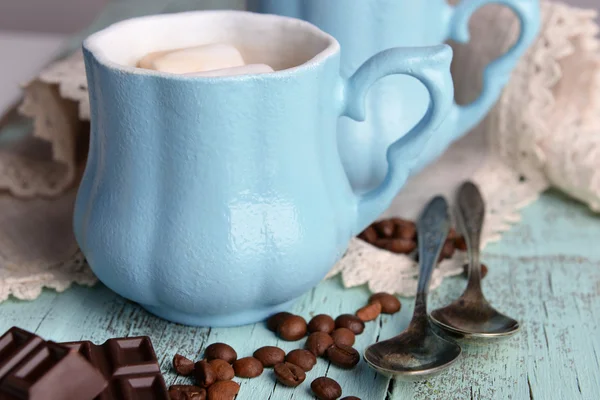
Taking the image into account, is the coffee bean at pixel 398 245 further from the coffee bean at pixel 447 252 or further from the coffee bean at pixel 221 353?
the coffee bean at pixel 221 353

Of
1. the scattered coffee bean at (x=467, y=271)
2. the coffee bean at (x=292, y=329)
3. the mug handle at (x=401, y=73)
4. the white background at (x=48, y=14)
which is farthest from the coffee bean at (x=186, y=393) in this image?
the white background at (x=48, y=14)

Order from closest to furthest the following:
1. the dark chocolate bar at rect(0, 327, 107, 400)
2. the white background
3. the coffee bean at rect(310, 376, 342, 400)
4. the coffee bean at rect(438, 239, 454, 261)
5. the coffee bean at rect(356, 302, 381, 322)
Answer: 1. the dark chocolate bar at rect(0, 327, 107, 400)
2. the coffee bean at rect(310, 376, 342, 400)
3. the coffee bean at rect(356, 302, 381, 322)
4. the coffee bean at rect(438, 239, 454, 261)
5. the white background

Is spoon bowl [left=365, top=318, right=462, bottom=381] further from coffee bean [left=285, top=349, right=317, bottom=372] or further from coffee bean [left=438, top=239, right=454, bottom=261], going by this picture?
coffee bean [left=438, top=239, right=454, bottom=261]

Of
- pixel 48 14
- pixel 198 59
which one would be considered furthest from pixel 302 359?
pixel 48 14

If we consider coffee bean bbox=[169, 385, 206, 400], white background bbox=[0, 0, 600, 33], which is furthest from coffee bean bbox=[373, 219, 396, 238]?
white background bbox=[0, 0, 600, 33]

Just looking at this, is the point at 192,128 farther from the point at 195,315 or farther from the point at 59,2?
the point at 59,2

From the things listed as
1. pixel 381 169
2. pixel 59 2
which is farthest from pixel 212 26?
pixel 59 2
